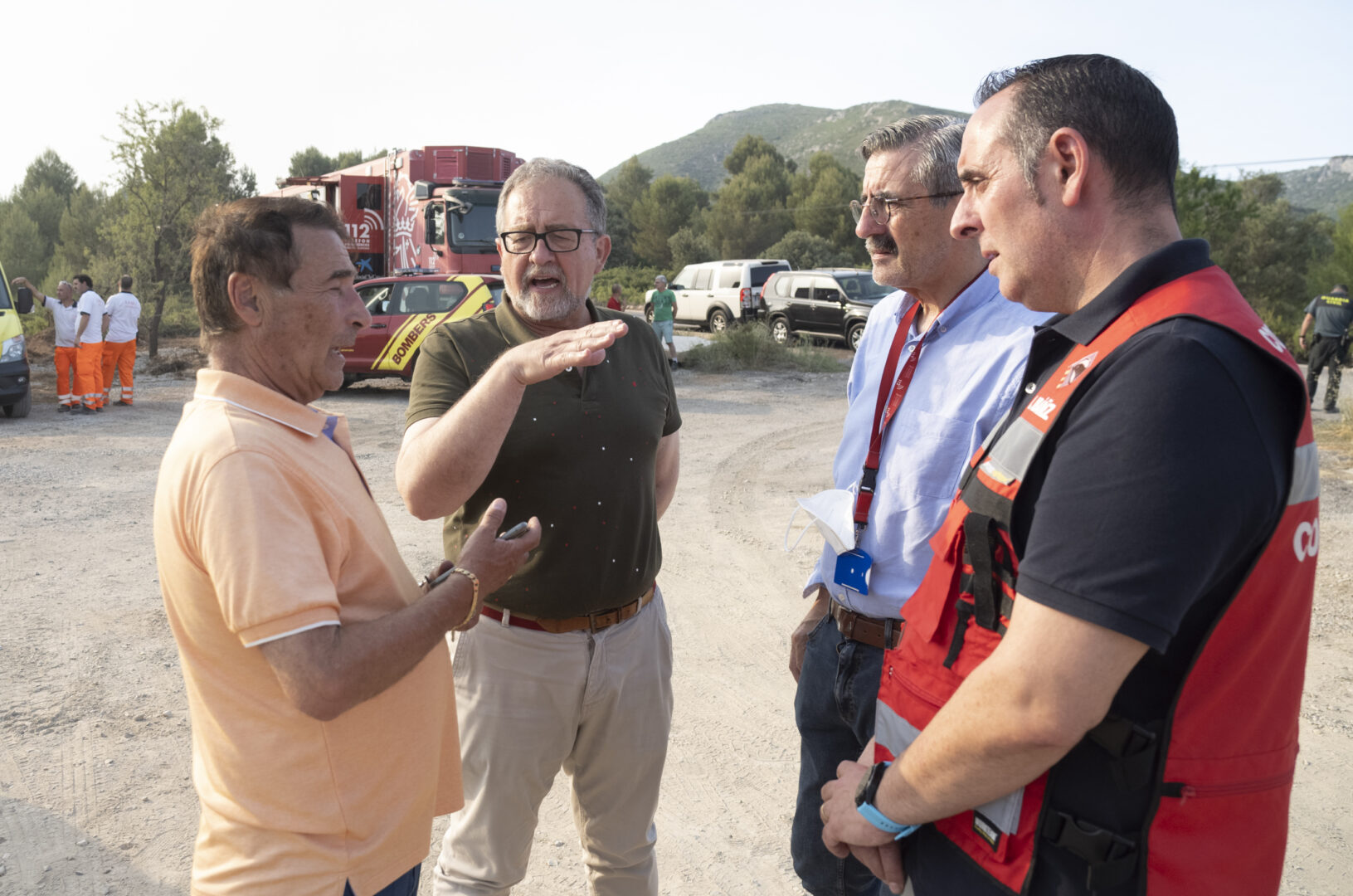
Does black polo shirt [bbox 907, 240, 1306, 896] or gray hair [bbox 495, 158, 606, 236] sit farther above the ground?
gray hair [bbox 495, 158, 606, 236]

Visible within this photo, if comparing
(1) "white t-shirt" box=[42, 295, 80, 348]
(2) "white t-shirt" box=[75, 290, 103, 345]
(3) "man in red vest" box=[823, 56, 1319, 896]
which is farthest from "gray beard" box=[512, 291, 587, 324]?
(1) "white t-shirt" box=[42, 295, 80, 348]

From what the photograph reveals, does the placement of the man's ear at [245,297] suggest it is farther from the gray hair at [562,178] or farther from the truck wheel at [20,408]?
the truck wheel at [20,408]

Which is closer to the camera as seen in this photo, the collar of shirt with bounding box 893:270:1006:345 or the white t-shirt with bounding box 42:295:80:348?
the collar of shirt with bounding box 893:270:1006:345

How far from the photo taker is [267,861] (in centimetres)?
157

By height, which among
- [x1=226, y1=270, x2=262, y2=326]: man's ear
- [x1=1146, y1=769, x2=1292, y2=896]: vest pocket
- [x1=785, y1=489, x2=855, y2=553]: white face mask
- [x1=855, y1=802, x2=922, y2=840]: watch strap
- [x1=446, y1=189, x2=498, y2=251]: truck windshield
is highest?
[x1=446, y1=189, x2=498, y2=251]: truck windshield

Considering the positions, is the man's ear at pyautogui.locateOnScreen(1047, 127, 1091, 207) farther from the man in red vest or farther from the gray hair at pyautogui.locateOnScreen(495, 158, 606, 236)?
the gray hair at pyautogui.locateOnScreen(495, 158, 606, 236)

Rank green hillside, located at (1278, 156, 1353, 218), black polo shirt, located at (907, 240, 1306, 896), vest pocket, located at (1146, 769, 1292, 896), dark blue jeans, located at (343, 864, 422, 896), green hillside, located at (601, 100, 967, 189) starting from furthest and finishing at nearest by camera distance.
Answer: green hillside, located at (601, 100, 967, 189)
green hillside, located at (1278, 156, 1353, 218)
dark blue jeans, located at (343, 864, 422, 896)
vest pocket, located at (1146, 769, 1292, 896)
black polo shirt, located at (907, 240, 1306, 896)

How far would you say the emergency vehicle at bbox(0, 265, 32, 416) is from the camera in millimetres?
10422

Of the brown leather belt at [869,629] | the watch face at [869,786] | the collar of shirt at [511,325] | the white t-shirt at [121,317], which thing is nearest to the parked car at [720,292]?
the white t-shirt at [121,317]

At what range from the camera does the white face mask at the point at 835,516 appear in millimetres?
2275

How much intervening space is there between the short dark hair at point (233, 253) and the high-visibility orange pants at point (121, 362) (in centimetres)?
1238

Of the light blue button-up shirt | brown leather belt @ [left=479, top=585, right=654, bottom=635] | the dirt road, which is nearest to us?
the light blue button-up shirt

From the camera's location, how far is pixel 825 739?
2.43 metres

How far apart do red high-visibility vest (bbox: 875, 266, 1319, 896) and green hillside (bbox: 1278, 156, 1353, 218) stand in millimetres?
138754
